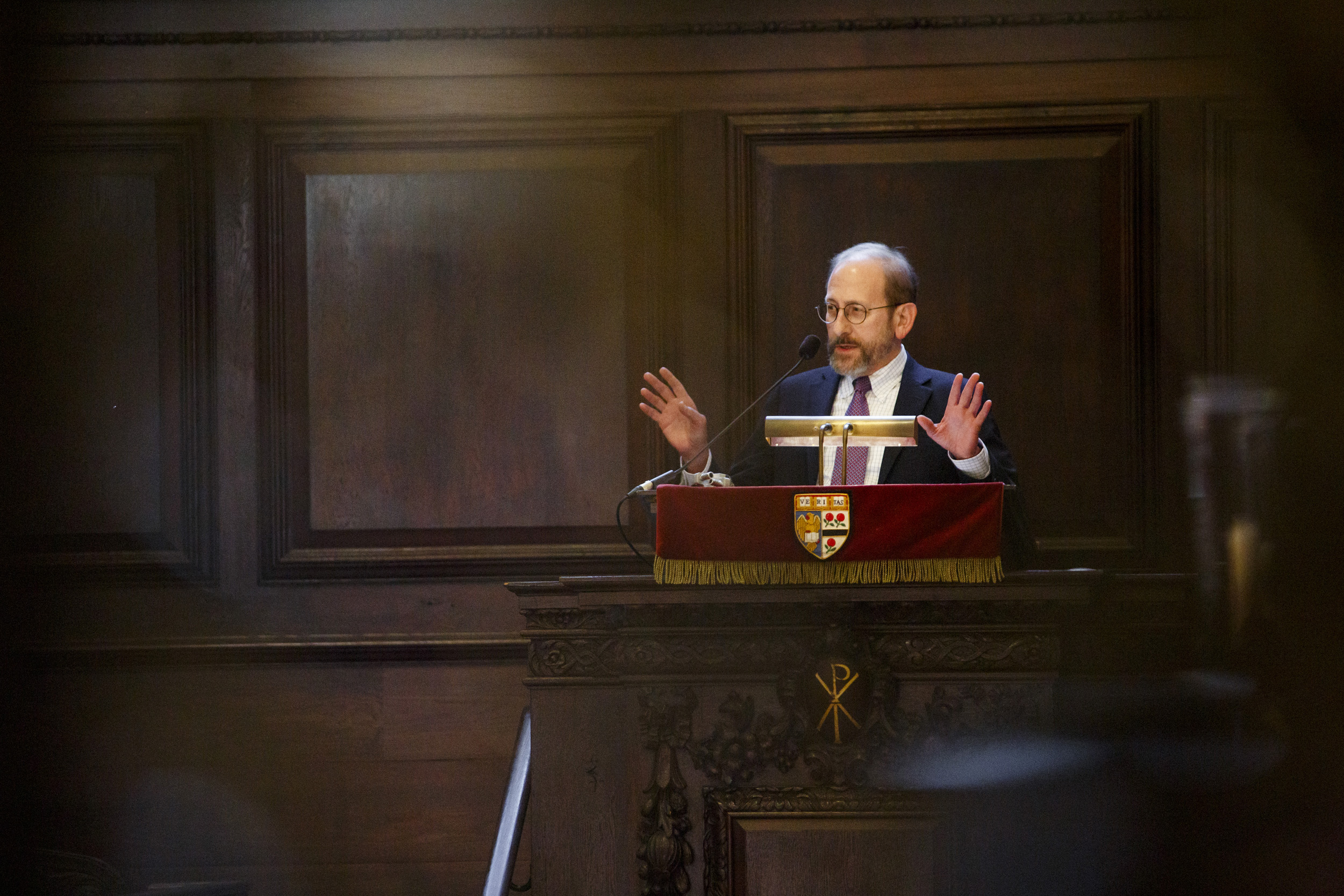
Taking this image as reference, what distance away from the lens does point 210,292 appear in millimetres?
3955

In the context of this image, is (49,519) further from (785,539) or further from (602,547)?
(785,539)

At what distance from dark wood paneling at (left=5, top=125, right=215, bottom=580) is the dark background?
0.01 meters

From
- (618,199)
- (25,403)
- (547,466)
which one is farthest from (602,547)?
(25,403)

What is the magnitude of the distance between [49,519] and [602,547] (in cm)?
198

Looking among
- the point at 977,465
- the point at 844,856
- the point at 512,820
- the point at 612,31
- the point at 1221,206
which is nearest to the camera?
the point at 844,856

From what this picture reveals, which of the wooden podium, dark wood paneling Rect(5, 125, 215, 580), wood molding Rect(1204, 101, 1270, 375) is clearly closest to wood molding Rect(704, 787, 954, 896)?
the wooden podium

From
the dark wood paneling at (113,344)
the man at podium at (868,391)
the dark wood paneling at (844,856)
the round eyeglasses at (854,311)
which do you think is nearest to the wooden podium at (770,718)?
the dark wood paneling at (844,856)

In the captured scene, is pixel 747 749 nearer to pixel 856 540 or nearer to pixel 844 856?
pixel 844 856

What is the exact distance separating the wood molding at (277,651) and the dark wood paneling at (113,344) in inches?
12.9

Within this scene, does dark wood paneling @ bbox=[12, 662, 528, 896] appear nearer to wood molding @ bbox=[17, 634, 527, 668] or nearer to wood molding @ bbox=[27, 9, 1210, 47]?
wood molding @ bbox=[17, 634, 527, 668]

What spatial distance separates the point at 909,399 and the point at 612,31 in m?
1.81

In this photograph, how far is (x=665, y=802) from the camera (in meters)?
2.21

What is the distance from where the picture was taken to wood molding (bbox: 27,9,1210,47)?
3857mm

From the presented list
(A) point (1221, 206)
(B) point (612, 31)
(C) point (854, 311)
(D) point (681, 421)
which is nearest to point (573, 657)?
(D) point (681, 421)
